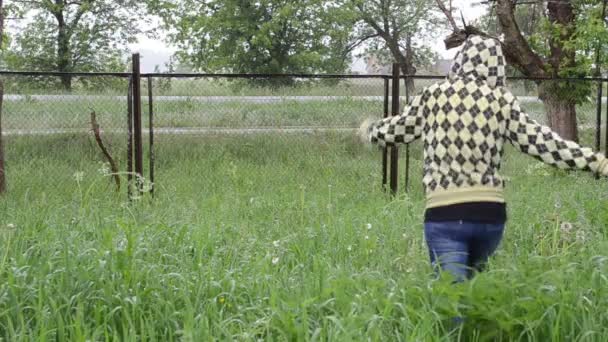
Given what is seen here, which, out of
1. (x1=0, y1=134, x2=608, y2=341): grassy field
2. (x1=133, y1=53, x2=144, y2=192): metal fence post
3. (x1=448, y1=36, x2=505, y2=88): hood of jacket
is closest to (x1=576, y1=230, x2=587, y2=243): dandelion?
(x1=0, y1=134, x2=608, y2=341): grassy field

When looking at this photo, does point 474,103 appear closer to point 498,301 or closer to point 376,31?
point 498,301

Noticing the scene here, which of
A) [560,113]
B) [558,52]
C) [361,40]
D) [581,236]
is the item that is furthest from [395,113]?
[361,40]

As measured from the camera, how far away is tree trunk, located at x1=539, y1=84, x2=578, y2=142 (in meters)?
12.1

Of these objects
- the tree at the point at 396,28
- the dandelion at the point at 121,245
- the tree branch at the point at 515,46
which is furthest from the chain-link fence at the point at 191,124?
the tree at the point at 396,28

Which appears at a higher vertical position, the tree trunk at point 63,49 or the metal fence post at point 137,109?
the tree trunk at point 63,49

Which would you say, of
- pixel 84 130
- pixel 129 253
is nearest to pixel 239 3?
pixel 84 130

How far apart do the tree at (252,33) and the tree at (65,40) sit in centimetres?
202

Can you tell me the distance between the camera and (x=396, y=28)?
3653 cm

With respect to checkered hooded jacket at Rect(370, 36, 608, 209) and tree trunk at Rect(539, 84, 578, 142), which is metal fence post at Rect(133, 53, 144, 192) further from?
tree trunk at Rect(539, 84, 578, 142)

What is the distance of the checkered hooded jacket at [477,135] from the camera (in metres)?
3.84

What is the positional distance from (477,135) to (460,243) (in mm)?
504

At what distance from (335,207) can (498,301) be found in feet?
14.2

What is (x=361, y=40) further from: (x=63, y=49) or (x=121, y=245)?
(x=121, y=245)

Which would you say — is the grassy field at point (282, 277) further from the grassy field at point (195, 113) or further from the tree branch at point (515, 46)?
the tree branch at point (515, 46)
